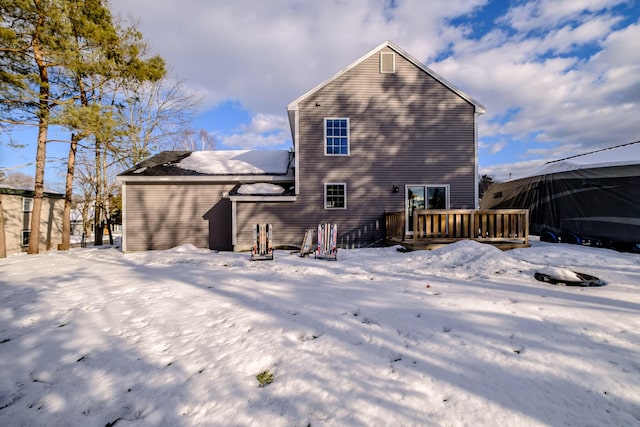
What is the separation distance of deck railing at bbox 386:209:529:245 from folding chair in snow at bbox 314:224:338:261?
8.80 ft

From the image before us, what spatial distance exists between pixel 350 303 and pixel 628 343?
300 cm

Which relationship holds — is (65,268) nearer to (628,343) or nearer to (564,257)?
(628,343)

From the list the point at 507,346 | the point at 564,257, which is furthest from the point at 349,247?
the point at 507,346

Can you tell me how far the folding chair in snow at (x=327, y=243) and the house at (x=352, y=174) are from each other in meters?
3.17

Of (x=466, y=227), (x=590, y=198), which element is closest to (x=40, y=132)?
(x=466, y=227)

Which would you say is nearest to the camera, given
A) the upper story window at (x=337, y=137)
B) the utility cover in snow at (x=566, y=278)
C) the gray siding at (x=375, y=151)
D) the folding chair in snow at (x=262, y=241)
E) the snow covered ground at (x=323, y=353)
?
the snow covered ground at (x=323, y=353)

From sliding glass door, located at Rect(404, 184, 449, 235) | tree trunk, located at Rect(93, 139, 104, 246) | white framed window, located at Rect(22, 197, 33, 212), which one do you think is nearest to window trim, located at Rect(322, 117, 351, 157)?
sliding glass door, located at Rect(404, 184, 449, 235)

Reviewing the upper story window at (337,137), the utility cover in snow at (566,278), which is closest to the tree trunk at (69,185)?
the upper story window at (337,137)

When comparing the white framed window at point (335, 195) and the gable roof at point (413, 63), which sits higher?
the gable roof at point (413, 63)

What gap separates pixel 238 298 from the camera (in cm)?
452

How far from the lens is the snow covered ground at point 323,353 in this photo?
6.76 feet

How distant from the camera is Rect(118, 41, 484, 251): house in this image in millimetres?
11750

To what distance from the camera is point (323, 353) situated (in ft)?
9.25

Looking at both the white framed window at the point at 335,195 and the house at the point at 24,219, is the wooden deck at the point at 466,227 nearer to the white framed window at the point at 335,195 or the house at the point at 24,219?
the white framed window at the point at 335,195
